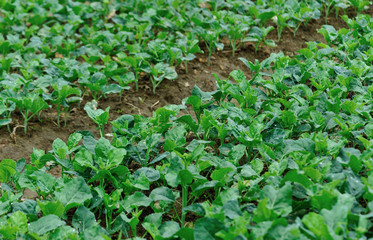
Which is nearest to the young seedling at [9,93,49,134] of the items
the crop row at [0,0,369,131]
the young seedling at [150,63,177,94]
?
the crop row at [0,0,369,131]

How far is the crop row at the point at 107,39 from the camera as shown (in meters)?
4.21

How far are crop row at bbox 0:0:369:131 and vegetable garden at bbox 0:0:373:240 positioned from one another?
21mm

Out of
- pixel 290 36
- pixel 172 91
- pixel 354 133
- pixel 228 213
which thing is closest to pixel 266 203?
pixel 228 213

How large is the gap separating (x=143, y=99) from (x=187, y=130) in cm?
110

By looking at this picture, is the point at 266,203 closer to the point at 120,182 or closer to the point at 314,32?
the point at 120,182

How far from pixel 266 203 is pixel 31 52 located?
3501mm

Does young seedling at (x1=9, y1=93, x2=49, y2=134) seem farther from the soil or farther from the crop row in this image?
the soil

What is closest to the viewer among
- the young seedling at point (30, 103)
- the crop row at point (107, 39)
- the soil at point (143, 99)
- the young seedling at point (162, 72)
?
the young seedling at point (30, 103)

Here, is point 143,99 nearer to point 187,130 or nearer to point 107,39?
point 107,39

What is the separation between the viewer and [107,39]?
16.4 ft

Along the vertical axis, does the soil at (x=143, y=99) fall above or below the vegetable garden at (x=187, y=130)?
below

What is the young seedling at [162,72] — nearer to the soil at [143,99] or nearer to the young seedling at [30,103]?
Result: the soil at [143,99]

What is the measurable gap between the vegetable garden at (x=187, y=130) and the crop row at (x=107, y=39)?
0.02 meters

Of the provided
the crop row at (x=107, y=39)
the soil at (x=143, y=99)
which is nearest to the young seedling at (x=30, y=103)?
the crop row at (x=107, y=39)
